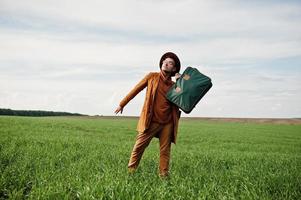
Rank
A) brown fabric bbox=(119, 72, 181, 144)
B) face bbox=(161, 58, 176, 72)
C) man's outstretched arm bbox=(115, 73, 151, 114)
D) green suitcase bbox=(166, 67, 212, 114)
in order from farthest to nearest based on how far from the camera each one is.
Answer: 1. man's outstretched arm bbox=(115, 73, 151, 114)
2. face bbox=(161, 58, 176, 72)
3. brown fabric bbox=(119, 72, 181, 144)
4. green suitcase bbox=(166, 67, 212, 114)

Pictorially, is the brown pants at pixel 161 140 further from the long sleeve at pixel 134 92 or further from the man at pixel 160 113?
the long sleeve at pixel 134 92

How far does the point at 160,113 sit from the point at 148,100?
33cm

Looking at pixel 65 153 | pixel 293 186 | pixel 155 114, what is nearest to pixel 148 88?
pixel 155 114

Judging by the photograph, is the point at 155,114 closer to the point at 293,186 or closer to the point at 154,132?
the point at 154,132

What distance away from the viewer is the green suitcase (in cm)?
604

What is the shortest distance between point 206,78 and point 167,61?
2.63ft

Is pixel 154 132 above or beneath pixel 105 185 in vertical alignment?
above

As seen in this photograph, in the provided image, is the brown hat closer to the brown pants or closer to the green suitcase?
the green suitcase

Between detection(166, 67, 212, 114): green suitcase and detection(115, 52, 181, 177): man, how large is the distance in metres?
0.33

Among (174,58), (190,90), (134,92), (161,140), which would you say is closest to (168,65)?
(174,58)

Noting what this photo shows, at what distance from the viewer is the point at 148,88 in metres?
6.45

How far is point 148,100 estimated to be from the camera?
20.8 ft

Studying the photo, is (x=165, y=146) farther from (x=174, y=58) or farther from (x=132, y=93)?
(x=174, y=58)

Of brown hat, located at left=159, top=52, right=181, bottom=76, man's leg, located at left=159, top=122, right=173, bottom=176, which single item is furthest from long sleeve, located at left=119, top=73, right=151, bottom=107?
man's leg, located at left=159, top=122, right=173, bottom=176
